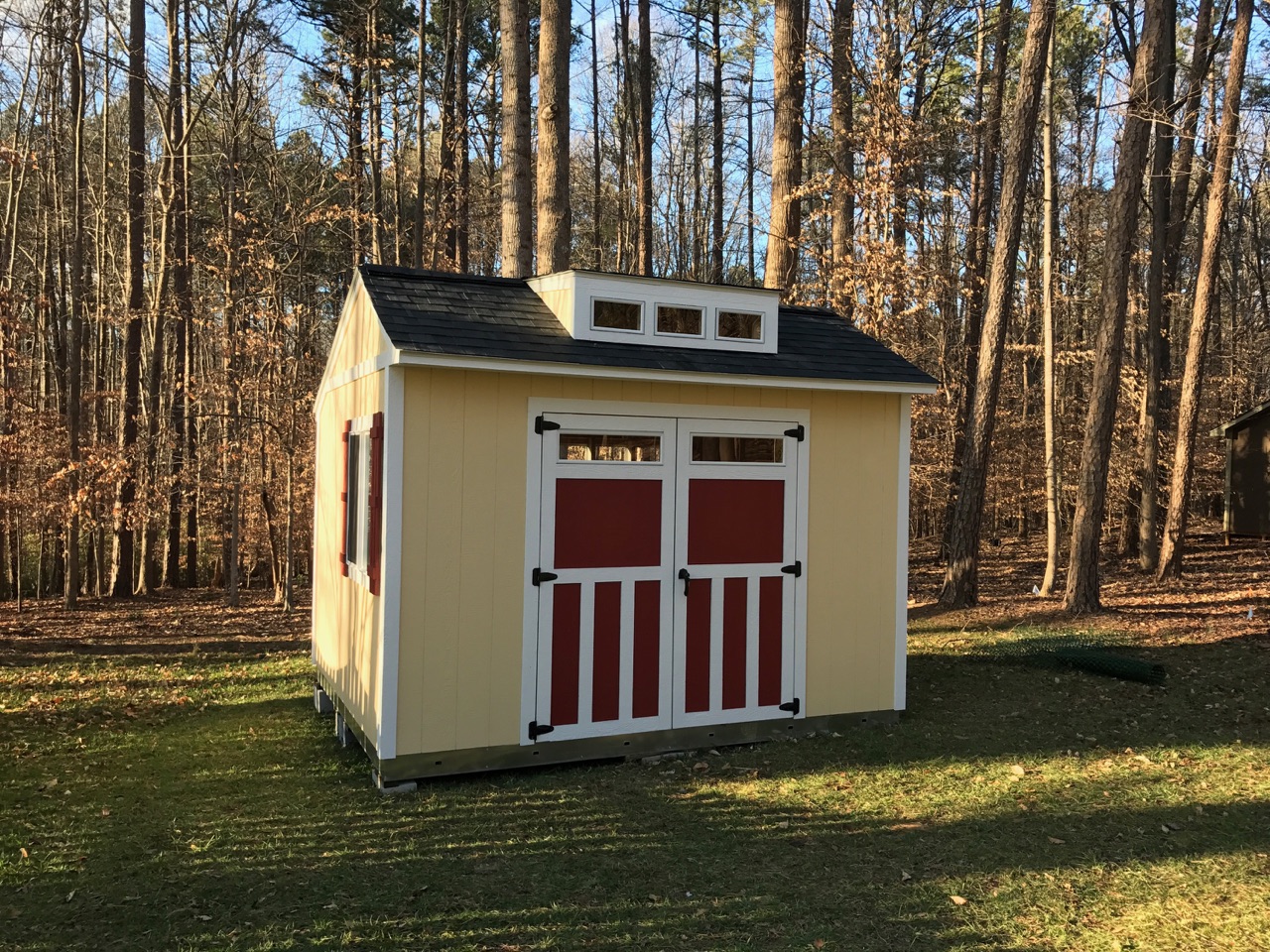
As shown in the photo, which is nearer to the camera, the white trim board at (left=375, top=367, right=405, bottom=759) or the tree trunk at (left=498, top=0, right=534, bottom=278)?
the white trim board at (left=375, top=367, right=405, bottom=759)

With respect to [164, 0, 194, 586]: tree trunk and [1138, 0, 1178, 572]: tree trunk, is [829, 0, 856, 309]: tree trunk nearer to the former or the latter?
[1138, 0, 1178, 572]: tree trunk

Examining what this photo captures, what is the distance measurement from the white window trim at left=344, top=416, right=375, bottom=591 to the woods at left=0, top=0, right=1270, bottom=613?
3.21 m

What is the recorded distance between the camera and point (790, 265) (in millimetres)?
11320

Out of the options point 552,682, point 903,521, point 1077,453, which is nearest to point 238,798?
point 552,682

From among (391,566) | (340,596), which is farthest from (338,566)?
(391,566)

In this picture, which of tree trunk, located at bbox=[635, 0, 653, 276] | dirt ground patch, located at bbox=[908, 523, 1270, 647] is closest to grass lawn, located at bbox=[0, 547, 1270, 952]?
dirt ground patch, located at bbox=[908, 523, 1270, 647]

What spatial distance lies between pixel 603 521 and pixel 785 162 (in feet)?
24.5

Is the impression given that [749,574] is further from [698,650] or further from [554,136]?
[554,136]

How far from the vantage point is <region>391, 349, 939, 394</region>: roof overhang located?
513 centimetres

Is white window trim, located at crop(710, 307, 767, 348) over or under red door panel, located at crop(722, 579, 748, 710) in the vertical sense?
over

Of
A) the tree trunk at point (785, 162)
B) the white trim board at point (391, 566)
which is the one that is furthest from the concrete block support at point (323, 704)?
the tree trunk at point (785, 162)

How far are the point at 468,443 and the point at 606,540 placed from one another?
1049 millimetres

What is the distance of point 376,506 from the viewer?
18.0 feet

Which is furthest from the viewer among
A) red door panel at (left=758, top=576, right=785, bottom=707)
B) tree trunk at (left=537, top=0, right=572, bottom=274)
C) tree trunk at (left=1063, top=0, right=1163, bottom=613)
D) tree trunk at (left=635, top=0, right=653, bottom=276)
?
tree trunk at (left=635, top=0, right=653, bottom=276)
